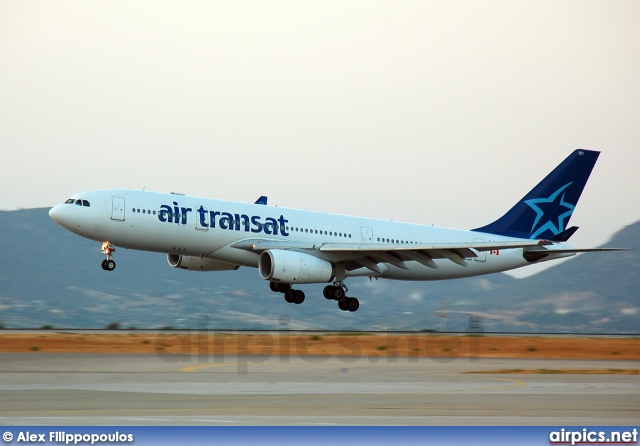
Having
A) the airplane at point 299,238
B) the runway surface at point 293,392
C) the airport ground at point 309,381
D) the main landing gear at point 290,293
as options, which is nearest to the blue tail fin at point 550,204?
the airplane at point 299,238

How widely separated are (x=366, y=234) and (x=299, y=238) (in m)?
3.74

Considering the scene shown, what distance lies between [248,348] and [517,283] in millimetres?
24220

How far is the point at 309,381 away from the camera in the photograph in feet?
82.3

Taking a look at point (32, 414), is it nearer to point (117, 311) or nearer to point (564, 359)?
point (564, 359)

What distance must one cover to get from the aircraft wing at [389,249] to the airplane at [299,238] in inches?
1.7

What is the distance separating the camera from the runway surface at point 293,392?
17.9 meters

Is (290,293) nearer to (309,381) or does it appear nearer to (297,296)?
(297,296)

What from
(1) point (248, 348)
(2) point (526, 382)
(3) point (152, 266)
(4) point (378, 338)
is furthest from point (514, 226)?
(3) point (152, 266)

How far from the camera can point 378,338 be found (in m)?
43.0

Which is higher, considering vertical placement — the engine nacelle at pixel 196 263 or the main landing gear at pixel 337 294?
the engine nacelle at pixel 196 263

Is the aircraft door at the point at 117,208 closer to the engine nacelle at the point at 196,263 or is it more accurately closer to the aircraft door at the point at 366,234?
the engine nacelle at the point at 196,263

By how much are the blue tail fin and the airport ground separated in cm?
820

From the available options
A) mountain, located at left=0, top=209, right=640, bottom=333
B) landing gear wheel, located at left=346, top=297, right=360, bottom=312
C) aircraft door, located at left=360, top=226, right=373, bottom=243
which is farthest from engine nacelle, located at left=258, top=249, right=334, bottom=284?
mountain, located at left=0, top=209, right=640, bottom=333

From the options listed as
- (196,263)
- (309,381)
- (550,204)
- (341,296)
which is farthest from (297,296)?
(309,381)
